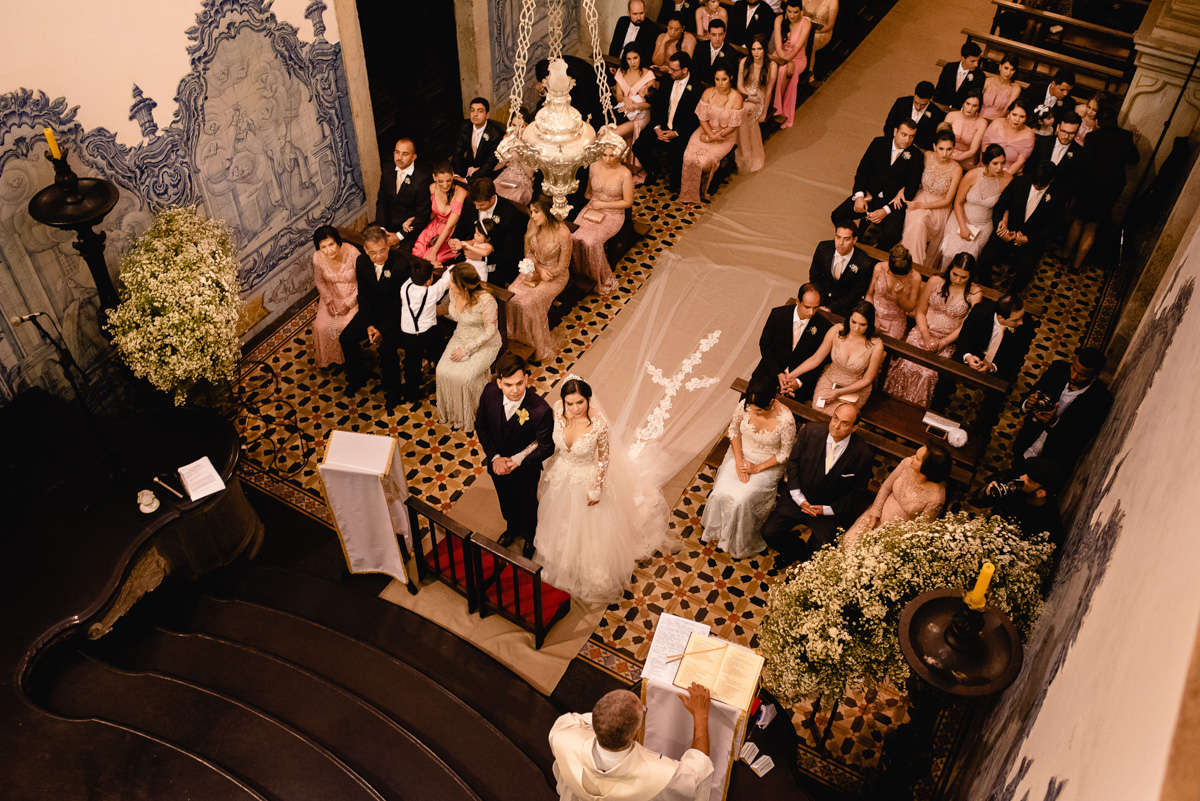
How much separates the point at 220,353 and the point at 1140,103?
8376 millimetres

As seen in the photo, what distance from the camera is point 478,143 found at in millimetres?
8406

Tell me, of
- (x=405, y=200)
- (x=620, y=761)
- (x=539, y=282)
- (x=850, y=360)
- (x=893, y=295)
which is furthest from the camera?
(x=405, y=200)

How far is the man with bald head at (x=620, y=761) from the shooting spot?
3406mm

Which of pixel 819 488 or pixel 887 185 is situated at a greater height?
pixel 887 185

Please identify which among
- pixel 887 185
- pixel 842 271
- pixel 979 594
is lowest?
pixel 842 271

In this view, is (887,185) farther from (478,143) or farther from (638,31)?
(478,143)

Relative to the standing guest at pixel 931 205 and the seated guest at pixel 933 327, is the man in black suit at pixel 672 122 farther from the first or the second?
the seated guest at pixel 933 327

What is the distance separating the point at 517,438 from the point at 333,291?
2.43m

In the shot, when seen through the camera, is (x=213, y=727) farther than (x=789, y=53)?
No

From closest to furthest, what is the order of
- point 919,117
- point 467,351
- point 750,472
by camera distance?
point 750,472, point 467,351, point 919,117

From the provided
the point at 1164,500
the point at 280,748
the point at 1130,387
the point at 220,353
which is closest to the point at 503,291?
the point at 220,353

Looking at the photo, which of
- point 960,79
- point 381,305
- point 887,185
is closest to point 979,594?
point 381,305

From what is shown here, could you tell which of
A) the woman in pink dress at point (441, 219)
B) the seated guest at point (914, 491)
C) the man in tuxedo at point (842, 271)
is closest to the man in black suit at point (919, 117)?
the man in tuxedo at point (842, 271)

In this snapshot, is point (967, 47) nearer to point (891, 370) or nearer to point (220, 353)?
point (891, 370)
